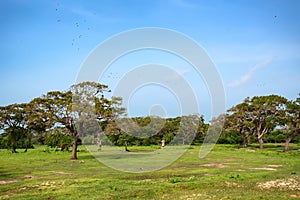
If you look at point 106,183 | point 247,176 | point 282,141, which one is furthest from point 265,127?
point 106,183

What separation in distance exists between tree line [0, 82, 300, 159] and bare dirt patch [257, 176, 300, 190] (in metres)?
24.0

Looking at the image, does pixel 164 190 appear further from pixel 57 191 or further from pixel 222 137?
pixel 222 137

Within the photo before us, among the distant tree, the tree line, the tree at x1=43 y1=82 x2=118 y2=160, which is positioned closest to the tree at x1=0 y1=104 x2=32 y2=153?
the tree line

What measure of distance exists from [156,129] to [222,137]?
22.8 m

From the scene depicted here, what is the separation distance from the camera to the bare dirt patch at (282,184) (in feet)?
54.5

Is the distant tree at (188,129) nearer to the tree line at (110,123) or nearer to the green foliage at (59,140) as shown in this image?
the tree line at (110,123)

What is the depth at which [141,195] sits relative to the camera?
50.4ft

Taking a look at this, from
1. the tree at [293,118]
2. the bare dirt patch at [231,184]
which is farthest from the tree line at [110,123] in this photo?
the bare dirt patch at [231,184]

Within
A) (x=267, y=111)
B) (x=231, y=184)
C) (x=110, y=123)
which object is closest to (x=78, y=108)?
(x=110, y=123)

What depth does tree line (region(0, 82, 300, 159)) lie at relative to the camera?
37531 millimetres

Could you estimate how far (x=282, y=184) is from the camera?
17.5 meters

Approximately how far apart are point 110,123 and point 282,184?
2818 centimetres

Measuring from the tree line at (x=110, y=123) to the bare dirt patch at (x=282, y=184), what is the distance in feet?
78.6

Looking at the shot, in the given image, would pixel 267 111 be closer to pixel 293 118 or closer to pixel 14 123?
pixel 293 118
